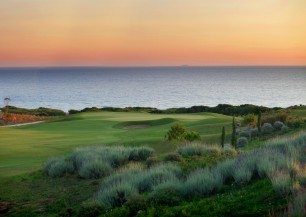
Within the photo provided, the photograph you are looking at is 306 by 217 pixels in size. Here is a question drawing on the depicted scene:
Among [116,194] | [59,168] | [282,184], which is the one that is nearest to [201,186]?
[116,194]

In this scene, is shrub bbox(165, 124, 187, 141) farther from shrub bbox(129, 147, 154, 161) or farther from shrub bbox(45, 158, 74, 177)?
shrub bbox(45, 158, 74, 177)

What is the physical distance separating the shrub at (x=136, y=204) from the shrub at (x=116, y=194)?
2.11 ft

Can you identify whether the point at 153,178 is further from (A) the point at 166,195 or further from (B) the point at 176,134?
(B) the point at 176,134

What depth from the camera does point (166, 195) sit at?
9969 mm

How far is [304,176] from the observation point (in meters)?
9.16

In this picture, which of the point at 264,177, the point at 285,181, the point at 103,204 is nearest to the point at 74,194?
the point at 103,204

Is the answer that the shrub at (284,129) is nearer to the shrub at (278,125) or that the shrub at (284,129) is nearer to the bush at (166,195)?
the shrub at (278,125)

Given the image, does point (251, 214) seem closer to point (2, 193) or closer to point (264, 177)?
point (264, 177)

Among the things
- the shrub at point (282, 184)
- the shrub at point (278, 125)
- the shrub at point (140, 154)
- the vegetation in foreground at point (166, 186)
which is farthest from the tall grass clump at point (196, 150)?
the shrub at point (278, 125)

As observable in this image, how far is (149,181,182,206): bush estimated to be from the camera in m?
9.84

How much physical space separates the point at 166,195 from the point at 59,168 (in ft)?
19.7

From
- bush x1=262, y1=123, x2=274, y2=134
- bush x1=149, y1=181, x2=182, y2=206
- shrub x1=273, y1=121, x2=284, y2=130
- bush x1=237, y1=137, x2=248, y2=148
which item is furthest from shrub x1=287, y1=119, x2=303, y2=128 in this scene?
bush x1=149, y1=181, x2=182, y2=206

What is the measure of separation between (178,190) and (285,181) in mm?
2782

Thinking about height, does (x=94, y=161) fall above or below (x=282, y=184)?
below
